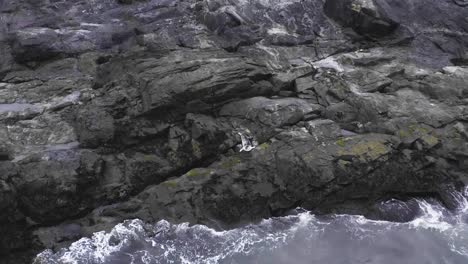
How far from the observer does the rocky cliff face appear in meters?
17.0

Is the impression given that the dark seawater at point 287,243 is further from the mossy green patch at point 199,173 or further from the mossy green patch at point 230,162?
the mossy green patch at point 230,162

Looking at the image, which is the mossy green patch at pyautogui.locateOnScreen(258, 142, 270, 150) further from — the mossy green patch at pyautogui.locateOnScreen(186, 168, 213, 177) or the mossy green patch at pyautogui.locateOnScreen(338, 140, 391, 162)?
the mossy green patch at pyautogui.locateOnScreen(338, 140, 391, 162)

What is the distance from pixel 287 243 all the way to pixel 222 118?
17.7 ft

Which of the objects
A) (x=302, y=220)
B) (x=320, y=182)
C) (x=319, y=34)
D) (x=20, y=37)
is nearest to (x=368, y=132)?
(x=320, y=182)

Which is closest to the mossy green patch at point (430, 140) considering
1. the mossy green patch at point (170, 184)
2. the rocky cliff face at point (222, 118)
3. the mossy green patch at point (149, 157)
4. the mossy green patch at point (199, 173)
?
the rocky cliff face at point (222, 118)

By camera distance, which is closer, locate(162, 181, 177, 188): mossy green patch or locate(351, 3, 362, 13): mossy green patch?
locate(162, 181, 177, 188): mossy green patch

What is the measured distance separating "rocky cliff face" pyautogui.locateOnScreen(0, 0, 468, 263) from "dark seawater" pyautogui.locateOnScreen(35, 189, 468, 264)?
0.50 m

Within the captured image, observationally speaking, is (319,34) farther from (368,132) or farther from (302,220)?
(302,220)

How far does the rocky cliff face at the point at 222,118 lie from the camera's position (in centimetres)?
1698

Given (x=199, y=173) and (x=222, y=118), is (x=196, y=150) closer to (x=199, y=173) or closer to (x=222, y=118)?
(x=199, y=173)

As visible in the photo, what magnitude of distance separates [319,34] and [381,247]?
37.9ft

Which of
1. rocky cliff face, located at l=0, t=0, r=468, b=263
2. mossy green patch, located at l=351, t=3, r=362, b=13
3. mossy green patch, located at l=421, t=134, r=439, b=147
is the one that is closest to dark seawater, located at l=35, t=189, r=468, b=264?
rocky cliff face, located at l=0, t=0, r=468, b=263

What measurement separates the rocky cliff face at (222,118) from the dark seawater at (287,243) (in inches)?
19.8

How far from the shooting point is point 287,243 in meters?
16.1
